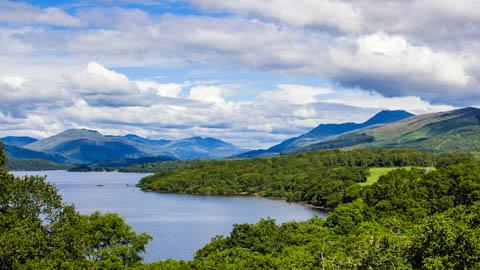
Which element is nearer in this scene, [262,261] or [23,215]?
[23,215]

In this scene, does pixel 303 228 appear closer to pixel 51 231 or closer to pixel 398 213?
pixel 398 213

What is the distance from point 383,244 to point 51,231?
99.7 feet

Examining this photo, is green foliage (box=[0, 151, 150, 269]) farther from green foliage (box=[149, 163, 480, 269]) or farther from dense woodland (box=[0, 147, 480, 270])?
green foliage (box=[149, 163, 480, 269])

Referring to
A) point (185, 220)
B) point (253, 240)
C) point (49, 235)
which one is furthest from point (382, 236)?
point (185, 220)

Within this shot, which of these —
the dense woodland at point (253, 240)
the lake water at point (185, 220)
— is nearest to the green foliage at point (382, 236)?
the dense woodland at point (253, 240)

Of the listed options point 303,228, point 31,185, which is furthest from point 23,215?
point 303,228

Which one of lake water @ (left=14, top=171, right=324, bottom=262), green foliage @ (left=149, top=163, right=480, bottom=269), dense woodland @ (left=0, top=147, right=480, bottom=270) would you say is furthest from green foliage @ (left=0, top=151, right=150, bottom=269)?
lake water @ (left=14, top=171, right=324, bottom=262)

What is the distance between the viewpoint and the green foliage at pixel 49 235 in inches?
1631

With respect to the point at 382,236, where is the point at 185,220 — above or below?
below

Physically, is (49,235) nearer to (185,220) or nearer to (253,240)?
(253,240)

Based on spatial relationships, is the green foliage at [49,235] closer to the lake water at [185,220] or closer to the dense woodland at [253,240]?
the dense woodland at [253,240]

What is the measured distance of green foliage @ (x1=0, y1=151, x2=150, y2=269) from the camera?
41.4 meters

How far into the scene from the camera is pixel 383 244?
149 feet

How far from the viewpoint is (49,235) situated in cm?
4669
